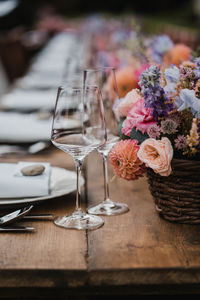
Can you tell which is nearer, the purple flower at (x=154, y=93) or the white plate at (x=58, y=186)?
the purple flower at (x=154, y=93)

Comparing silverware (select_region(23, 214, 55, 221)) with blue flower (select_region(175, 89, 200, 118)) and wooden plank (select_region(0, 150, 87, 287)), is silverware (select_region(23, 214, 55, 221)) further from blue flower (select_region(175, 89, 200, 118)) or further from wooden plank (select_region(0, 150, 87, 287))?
blue flower (select_region(175, 89, 200, 118))

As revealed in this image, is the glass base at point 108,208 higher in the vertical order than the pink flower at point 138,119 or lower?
lower

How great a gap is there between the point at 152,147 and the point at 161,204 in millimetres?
139

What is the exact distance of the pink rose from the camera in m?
0.96

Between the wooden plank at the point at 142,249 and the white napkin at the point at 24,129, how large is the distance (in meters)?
0.58

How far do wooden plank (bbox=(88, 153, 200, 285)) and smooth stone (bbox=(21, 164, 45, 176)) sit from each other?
146mm

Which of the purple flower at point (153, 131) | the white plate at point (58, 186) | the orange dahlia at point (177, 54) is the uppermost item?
the orange dahlia at point (177, 54)

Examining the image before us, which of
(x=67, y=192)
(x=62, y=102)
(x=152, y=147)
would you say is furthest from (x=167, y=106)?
(x=67, y=192)

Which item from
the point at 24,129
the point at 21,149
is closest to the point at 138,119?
the point at 21,149

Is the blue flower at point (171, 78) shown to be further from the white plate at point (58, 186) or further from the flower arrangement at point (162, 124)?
the white plate at point (58, 186)

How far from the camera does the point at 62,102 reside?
99cm

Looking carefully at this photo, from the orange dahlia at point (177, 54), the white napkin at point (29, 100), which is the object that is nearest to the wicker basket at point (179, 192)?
the orange dahlia at point (177, 54)

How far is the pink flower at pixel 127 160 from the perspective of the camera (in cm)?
102

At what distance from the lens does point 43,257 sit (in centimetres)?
89
